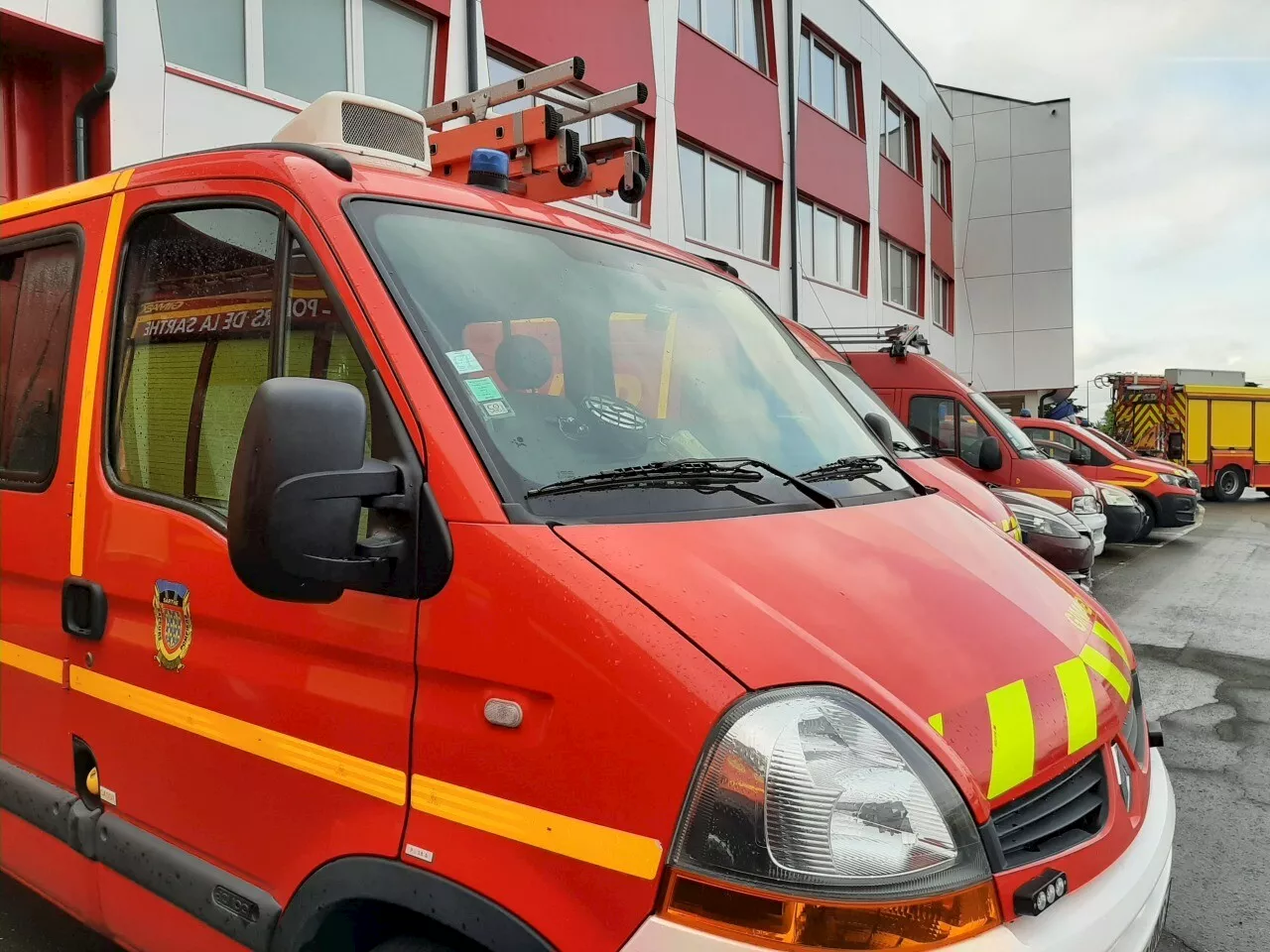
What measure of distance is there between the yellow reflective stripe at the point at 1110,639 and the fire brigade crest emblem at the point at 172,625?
200 centimetres

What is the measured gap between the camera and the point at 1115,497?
504 inches

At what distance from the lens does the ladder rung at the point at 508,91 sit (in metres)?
3.82

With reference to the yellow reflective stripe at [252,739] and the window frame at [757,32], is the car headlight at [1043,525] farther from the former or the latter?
the window frame at [757,32]

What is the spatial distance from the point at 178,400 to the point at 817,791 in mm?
1767

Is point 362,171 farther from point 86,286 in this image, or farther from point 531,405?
point 86,286

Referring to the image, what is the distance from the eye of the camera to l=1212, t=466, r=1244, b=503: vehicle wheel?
23.3 metres

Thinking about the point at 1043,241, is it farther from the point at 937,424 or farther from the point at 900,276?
the point at 937,424

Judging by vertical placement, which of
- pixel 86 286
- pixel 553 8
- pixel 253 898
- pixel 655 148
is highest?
pixel 553 8

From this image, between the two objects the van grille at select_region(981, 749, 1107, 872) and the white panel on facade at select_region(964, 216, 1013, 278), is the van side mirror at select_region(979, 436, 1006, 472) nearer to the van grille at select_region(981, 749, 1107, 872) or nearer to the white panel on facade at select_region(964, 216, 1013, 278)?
the van grille at select_region(981, 749, 1107, 872)

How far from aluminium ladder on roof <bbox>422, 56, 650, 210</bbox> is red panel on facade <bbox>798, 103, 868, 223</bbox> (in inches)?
560

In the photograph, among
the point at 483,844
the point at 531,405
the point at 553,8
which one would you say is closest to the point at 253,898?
the point at 483,844

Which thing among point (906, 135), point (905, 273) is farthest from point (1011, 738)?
point (906, 135)

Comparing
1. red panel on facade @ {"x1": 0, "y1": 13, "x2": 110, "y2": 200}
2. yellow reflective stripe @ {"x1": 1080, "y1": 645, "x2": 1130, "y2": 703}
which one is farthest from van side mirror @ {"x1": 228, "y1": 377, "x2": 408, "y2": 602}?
red panel on facade @ {"x1": 0, "y1": 13, "x2": 110, "y2": 200}

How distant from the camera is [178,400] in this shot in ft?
7.73
